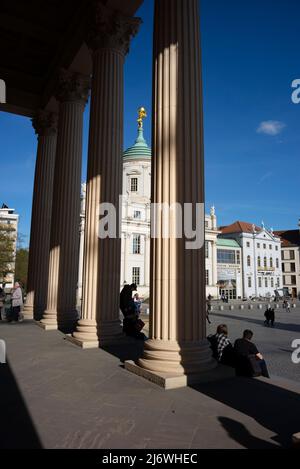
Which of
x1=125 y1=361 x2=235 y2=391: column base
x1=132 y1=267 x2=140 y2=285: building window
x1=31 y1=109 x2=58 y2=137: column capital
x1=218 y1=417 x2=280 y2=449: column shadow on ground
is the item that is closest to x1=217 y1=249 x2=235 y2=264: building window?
x1=132 y1=267 x2=140 y2=285: building window

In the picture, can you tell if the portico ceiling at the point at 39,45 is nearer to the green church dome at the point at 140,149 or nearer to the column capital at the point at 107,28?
the column capital at the point at 107,28

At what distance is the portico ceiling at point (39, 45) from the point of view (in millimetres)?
13203

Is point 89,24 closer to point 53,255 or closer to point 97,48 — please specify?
point 97,48

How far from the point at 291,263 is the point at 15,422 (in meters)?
104

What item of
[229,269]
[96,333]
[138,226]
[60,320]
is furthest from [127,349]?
[229,269]

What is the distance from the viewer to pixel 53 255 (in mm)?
13695

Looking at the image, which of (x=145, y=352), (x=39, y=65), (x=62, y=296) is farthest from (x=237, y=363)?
(x=39, y=65)

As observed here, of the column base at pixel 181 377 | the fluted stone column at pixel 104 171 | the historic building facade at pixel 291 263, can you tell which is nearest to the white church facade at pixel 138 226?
the historic building facade at pixel 291 263

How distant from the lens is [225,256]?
260ft

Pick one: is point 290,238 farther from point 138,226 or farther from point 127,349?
point 127,349

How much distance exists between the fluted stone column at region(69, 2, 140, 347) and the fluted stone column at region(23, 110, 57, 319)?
23.8 feet

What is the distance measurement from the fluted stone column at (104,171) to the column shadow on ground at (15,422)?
12.7 feet

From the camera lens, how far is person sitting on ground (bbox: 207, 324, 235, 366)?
700cm

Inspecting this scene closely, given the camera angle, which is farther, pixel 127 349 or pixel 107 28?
pixel 107 28
